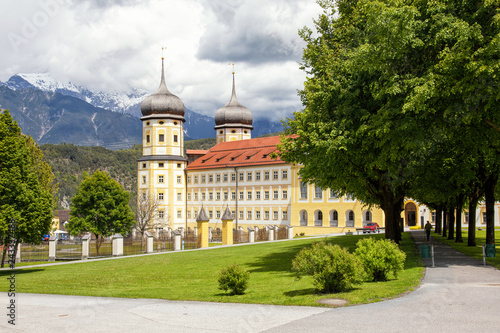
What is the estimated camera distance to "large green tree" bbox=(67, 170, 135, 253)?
60625 millimetres

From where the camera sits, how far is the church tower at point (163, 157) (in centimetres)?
8362

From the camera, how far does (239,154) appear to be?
8188 centimetres

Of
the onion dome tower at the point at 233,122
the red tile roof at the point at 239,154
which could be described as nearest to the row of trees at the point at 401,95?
the red tile roof at the point at 239,154

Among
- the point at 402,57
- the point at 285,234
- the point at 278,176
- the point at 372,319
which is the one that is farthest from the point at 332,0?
the point at 278,176

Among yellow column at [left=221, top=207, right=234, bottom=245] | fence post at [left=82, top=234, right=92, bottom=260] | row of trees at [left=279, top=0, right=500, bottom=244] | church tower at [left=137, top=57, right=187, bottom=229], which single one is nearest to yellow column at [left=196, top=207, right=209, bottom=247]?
yellow column at [left=221, top=207, right=234, bottom=245]

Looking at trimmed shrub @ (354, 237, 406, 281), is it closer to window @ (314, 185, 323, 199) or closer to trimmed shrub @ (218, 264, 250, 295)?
trimmed shrub @ (218, 264, 250, 295)

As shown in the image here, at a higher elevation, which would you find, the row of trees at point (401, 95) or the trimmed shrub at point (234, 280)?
the row of trees at point (401, 95)

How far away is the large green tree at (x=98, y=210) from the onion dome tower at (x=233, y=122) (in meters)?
37.5

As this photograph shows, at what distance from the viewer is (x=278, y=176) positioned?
72438mm

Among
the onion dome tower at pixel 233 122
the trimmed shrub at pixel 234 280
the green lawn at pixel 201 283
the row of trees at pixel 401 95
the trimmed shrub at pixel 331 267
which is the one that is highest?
the onion dome tower at pixel 233 122

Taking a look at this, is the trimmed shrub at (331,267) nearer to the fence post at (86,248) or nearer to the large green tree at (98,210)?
the fence post at (86,248)

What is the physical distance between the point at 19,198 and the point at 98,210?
37626 mm

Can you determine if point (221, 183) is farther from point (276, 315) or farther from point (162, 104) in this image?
point (276, 315)

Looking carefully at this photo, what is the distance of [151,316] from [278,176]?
203ft
